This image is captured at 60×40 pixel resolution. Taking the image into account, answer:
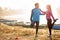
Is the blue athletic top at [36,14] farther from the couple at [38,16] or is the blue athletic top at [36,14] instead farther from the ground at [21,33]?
the ground at [21,33]

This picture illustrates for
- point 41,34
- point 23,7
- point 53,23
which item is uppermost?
point 23,7

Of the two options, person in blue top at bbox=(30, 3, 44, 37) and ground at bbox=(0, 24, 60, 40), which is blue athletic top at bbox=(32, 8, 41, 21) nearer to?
person in blue top at bbox=(30, 3, 44, 37)

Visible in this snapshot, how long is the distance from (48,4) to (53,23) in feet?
0.74

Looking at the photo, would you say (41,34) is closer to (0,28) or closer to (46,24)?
(46,24)

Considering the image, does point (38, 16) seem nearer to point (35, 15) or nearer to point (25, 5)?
point (35, 15)

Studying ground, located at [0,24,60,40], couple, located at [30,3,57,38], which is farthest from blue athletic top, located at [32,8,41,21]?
ground, located at [0,24,60,40]

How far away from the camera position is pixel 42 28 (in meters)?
1.83

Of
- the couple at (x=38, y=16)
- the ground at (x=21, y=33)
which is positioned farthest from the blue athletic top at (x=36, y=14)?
the ground at (x=21, y=33)

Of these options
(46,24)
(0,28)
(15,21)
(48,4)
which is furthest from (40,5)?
(0,28)

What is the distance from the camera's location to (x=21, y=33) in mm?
1824

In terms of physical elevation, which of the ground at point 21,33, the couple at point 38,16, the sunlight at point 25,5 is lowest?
the ground at point 21,33

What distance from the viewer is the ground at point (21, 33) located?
1.80 m

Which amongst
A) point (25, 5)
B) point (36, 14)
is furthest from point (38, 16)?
point (25, 5)

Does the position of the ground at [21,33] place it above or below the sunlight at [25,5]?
below
